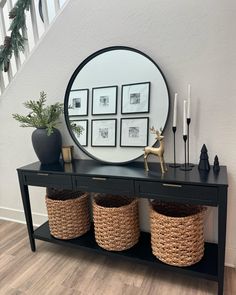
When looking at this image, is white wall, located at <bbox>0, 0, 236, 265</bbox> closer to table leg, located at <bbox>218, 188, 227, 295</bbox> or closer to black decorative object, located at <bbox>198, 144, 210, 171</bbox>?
black decorative object, located at <bbox>198, 144, 210, 171</bbox>

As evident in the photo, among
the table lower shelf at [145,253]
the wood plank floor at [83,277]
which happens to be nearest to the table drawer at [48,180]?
the table lower shelf at [145,253]

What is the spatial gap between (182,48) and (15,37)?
5.13 ft

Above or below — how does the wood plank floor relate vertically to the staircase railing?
below

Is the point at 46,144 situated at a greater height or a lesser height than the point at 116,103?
lesser

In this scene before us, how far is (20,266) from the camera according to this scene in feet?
6.36

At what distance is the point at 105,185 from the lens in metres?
1.66

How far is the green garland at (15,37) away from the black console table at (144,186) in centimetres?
113

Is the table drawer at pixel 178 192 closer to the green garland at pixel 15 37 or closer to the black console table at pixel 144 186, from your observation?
the black console table at pixel 144 186

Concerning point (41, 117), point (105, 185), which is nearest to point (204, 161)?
point (105, 185)

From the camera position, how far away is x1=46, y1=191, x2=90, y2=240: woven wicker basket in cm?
197

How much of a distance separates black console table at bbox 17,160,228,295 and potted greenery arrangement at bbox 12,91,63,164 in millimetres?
108

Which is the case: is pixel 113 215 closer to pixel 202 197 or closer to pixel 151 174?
pixel 151 174

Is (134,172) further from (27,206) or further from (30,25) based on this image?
(30,25)

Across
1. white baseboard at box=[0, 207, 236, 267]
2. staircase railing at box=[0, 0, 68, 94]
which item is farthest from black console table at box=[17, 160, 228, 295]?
staircase railing at box=[0, 0, 68, 94]
